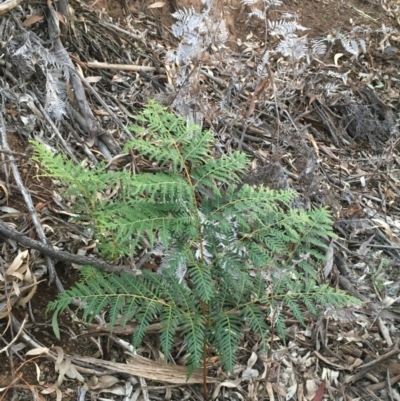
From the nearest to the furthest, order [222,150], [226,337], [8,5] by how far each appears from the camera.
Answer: [226,337] < [8,5] < [222,150]

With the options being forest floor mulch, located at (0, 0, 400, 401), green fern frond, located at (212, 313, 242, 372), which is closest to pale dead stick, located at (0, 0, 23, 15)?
forest floor mulch, located at (0, 0, 400, 401)

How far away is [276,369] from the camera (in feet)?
7.78

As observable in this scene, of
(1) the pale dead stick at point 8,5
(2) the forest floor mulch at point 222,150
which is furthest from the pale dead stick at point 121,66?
(1) the pale dead stick at point 8,5

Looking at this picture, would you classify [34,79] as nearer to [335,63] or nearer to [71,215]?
[71,215]

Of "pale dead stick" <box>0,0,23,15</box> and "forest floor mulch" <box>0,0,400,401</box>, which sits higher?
"pale dead stick" <box>0,0,23,15</box>

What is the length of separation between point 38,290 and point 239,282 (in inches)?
32.1

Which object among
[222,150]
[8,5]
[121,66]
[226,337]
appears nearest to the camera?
[226,337]

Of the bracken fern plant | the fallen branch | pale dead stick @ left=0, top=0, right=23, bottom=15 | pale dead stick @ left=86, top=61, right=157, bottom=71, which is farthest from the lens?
pale dead stick @ left=86, top=61, right=157, bottom=71

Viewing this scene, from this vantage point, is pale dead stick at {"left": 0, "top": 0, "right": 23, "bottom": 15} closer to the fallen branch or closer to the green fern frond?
the fallen branch

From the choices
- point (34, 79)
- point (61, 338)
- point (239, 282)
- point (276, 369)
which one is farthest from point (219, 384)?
point (34, 79)

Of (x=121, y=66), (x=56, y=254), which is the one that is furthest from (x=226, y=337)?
(x=121, y=66)

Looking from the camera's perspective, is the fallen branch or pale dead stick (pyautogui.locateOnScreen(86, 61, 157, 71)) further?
pale dead stick (pyautogui.locateOnScreen(86, 61, 157, 71))

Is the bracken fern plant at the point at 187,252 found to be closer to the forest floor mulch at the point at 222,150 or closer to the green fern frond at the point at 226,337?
the green fern frond at the point at 226,337

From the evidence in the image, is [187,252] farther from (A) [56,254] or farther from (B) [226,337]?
(A) [56,254]
